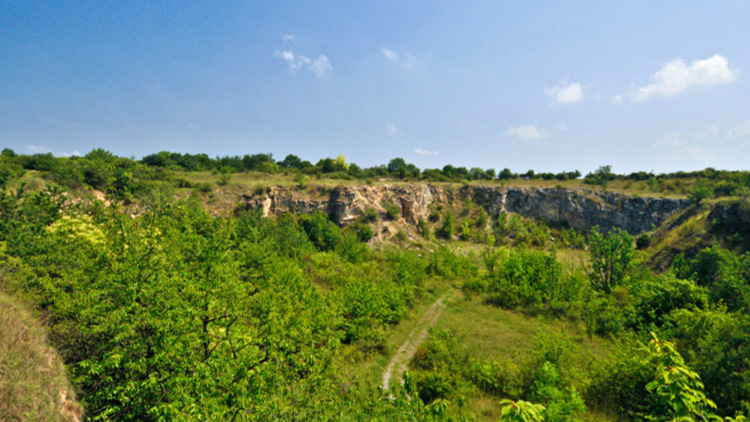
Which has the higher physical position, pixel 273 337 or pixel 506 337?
pixel 273 337

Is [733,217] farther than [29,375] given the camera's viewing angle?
Yes

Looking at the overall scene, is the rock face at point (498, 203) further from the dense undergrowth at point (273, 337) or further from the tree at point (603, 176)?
the dense undergrowth at point (273, 337)

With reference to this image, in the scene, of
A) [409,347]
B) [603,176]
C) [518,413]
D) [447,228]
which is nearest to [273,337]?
[518,413]

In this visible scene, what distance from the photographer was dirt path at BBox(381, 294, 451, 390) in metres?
16.4

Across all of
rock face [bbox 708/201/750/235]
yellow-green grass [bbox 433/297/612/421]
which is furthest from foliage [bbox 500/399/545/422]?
rock face [bbox 708/201/750/235]

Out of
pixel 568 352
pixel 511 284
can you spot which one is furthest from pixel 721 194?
pixel 568 352

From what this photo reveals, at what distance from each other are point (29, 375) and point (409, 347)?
17.0 m

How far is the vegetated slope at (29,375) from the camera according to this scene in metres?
5.85

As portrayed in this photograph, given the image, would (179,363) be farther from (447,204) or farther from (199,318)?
(447,204)

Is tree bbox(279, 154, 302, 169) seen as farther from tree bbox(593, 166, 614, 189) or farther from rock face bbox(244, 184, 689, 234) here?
tree bbox(593, 166, 614, 189)

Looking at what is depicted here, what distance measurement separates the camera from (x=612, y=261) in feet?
85.4

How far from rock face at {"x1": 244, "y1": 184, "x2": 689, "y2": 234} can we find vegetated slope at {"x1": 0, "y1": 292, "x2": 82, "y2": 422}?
36946 mm

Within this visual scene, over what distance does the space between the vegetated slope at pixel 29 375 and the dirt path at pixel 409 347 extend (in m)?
10.8

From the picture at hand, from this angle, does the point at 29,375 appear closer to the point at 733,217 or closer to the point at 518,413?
the point at 518,413
